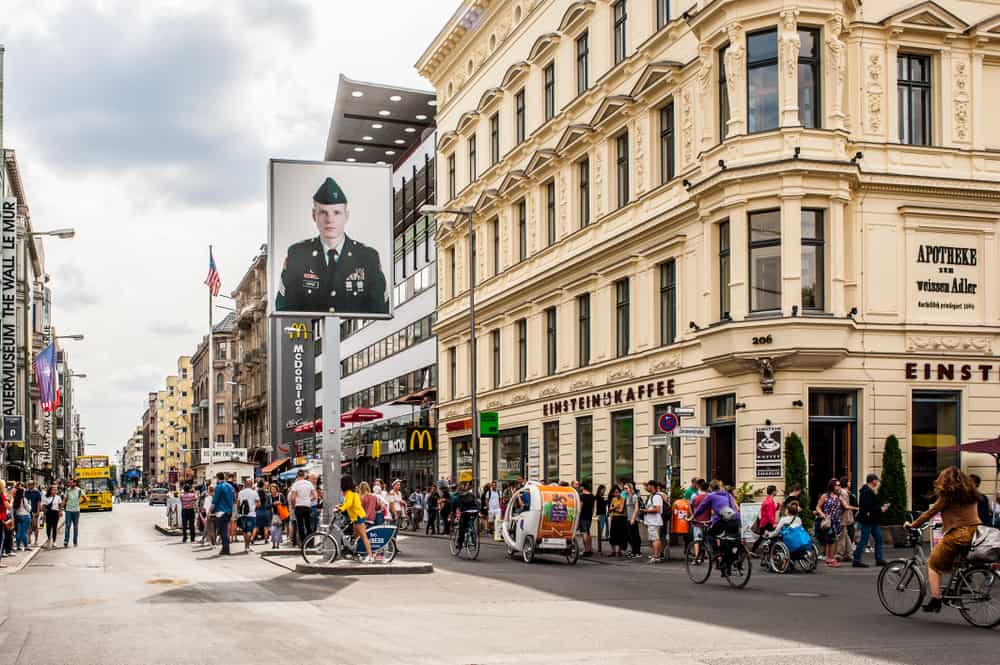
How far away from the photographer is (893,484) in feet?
90.1

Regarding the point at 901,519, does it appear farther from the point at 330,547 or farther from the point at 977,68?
the point at 330,547

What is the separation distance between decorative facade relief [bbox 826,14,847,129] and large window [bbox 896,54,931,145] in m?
1.91

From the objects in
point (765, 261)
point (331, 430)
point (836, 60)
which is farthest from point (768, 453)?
point (331, 430)

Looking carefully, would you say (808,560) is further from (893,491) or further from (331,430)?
(331,430)

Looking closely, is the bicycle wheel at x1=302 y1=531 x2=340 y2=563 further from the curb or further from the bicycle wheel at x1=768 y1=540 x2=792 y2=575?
the bicycle wheel at x1=768 y1=540 x2=792 y2=575

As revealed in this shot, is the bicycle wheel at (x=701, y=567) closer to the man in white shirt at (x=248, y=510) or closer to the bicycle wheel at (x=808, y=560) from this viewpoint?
the bicycle wheel at (x=808, y=560)

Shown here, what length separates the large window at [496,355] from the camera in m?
46.4

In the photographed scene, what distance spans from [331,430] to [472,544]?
4.23 m

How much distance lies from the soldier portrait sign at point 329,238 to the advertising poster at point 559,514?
5.37 metres

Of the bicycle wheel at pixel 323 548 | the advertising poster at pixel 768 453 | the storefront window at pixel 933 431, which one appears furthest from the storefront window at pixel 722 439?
the bicycle wheel at pixel 323 548

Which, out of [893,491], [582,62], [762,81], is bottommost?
[893,491]

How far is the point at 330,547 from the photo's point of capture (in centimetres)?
2231

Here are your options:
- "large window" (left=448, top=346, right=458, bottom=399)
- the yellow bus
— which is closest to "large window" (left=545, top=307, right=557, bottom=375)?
"large window" (left=448, top=346, right=458, bottom=399)

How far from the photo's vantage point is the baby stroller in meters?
22.3
